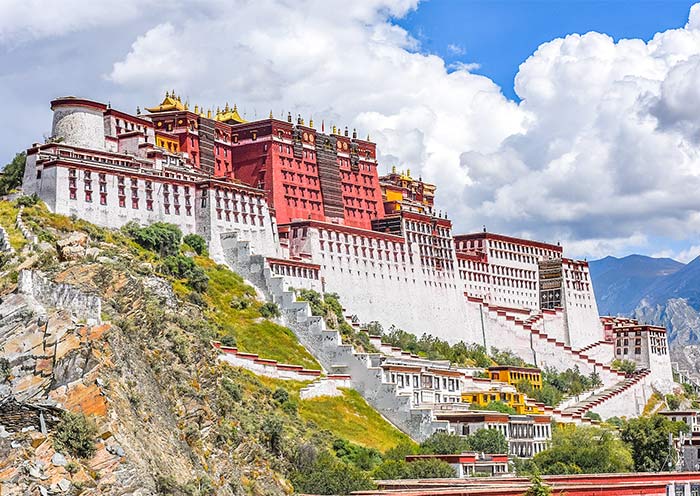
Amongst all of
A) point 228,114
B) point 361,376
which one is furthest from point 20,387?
point 228,114

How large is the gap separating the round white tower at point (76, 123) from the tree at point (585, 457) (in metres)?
37.9

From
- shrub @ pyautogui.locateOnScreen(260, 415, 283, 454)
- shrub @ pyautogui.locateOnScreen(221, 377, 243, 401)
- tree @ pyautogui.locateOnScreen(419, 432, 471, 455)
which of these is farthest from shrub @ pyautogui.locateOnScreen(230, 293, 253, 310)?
shrub @ pyautogui.locateOnScreen(260, 415, 283, 454)

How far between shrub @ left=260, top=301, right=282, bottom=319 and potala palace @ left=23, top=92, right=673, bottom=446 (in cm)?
73

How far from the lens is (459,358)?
324 feet

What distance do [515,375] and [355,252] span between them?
16108 millimetres

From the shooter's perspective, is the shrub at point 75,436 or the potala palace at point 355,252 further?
the potala palace at point 355,252

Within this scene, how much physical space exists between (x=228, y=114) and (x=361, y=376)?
120 feet

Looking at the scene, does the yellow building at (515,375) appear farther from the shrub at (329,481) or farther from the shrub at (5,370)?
the shrub at (5,370)

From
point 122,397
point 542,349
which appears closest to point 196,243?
point 542,349

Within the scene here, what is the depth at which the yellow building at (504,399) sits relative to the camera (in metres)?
85.8

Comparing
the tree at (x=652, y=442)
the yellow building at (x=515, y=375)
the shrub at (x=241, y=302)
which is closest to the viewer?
the tree at (x=652, y=442)

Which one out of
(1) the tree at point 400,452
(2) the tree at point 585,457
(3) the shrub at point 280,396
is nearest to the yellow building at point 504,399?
(2) the tree at point 585,457

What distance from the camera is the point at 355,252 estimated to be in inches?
3880

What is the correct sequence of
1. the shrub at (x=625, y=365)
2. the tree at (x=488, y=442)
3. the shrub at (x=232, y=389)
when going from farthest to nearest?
1. the shrub at (x=625, y=365)
2. the tree at (x=488, y=442)
3. the shrub at (x=232, y=389)
